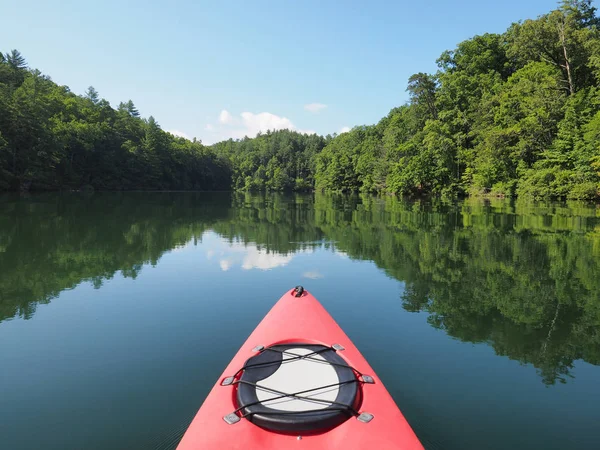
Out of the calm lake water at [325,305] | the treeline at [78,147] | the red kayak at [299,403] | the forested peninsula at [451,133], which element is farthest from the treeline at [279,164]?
the red kayak at [299,403]

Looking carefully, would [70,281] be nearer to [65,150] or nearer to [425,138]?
[425,138]

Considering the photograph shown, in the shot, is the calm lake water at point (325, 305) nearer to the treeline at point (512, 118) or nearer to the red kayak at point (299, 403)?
the red kayak at point (299, 403)

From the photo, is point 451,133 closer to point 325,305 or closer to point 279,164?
point 325,305

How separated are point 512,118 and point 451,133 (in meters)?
9.42

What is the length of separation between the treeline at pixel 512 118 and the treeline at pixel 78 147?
123 feet

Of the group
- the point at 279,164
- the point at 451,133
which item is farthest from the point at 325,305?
the point at 279,164

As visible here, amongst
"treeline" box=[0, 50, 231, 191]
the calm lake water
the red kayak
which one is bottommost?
the calm lake water

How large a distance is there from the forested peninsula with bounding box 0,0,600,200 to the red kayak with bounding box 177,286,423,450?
1058 inches

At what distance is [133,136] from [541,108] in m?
58.6

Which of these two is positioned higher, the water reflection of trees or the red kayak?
the red kayak

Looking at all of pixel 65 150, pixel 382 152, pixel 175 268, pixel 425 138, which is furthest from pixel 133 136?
pixel 175 268

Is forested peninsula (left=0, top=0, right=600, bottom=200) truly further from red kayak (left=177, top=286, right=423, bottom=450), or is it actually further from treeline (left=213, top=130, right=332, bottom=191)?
red kayak (left=177, top=286, right=423, bottom=450)

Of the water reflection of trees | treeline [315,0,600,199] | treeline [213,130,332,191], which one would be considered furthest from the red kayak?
treeline [213,130,332,191]

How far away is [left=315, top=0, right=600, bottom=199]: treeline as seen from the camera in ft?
89.8
